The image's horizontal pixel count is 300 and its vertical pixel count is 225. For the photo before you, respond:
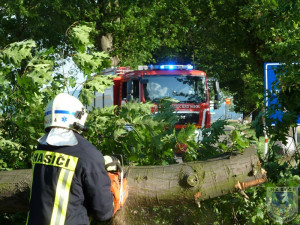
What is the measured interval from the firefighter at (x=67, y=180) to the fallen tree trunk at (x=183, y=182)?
683mm

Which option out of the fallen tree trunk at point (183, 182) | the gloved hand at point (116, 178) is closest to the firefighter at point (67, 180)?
→ the gloved hand at point (116, 178)

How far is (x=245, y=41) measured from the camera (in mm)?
18672

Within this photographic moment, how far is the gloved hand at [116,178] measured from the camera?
3.78 m

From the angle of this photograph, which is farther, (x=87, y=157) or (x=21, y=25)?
(x=21, y=25)

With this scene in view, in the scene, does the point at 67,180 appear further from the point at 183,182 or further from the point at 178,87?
the point at 178,87

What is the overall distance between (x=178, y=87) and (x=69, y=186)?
508 inches

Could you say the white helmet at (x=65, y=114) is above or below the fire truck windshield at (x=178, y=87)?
below

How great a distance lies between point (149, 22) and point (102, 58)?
2031cm

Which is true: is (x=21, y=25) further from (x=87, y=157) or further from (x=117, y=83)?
(x=87, y=157)

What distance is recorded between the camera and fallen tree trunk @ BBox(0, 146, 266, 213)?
4.23 metres

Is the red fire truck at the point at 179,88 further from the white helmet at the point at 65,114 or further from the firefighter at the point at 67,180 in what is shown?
the firefighter at the point at 67,180

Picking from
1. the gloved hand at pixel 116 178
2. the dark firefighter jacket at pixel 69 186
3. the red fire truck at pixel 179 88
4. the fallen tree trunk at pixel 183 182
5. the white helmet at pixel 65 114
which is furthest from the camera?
the red fire truck at pixel 179 88

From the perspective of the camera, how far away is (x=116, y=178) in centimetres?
387

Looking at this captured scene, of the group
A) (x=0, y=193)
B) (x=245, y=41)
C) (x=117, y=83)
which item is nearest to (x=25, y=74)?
(x=0, y=193)
